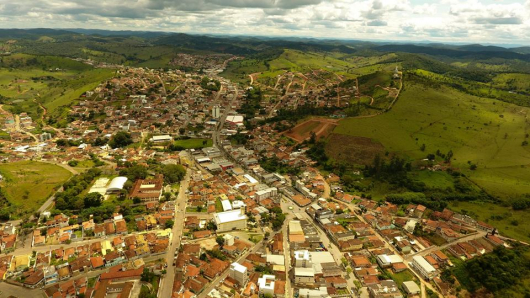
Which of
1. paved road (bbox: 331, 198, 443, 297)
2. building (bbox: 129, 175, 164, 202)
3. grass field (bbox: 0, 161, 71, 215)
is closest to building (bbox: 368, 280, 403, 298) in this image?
paved road (bbox: 331, 198, 443, 297)

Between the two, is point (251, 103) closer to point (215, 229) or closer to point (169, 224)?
point (215, 229)

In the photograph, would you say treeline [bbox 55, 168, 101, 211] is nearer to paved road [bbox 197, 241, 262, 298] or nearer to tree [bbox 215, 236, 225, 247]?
tree [bbox 215, 236, 225, 247]

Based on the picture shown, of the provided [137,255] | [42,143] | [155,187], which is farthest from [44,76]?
[137,255]

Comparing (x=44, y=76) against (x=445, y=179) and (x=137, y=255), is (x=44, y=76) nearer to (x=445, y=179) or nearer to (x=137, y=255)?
(x=137, y=255)

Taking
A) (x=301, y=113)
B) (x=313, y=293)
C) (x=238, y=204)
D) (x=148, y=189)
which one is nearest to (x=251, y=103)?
(x=301, y=113)

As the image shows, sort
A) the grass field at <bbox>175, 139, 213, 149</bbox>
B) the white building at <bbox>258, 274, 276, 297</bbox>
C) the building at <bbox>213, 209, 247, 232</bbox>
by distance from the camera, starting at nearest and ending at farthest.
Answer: the white building at <bbox>258, 274, 276, 297</bbox> → the building at <bbox>213, 209, 247, 232</bbox> → the grass field at <bbox>175, 139, 213, 149</bbox>
